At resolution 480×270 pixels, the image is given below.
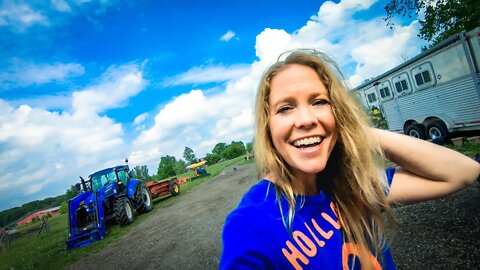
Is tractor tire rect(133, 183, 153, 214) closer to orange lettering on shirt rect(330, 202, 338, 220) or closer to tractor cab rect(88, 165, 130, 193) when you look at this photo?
tractor cab rect(88, 165, 130, 193)

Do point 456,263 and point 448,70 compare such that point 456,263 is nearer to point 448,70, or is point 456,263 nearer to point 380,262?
point 380,262

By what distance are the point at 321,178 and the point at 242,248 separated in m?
0.87

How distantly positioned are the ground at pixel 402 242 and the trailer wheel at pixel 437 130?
5604mm

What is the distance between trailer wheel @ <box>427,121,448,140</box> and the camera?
10102 mm

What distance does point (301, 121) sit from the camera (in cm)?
140

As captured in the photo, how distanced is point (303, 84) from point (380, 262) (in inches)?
45.6

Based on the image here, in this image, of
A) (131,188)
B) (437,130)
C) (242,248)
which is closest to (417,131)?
(437,130)

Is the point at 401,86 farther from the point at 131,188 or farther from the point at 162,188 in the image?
the point at 162,188

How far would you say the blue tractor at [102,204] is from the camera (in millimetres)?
11070

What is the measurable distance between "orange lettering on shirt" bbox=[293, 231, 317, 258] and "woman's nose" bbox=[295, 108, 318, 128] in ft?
1.82

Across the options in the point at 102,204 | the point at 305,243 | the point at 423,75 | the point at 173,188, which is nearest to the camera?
the point at 305,243

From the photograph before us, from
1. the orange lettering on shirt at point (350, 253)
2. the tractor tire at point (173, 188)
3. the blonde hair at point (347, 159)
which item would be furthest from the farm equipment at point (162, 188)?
the orange lettering on shirt at point (350, 253)

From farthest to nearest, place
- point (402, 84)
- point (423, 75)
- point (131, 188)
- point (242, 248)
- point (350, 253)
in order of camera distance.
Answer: point (131, 188) < point (402, 84) < point (423, 75) < point (350, 253) < point (242, 248)

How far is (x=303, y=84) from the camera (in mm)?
1531
